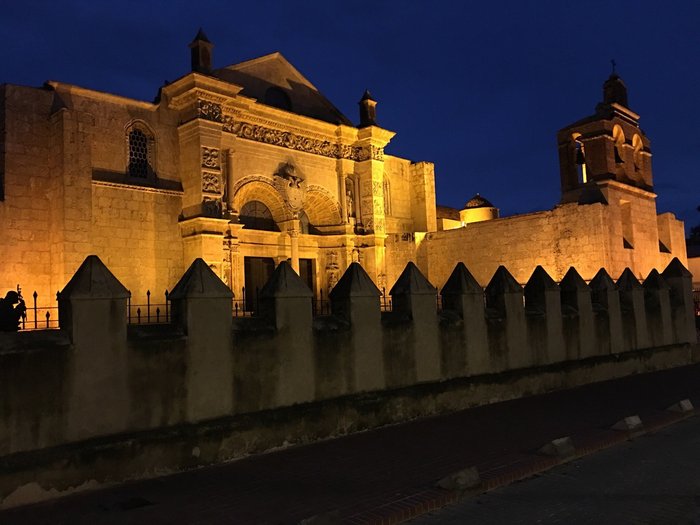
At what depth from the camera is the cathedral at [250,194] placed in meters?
16.9

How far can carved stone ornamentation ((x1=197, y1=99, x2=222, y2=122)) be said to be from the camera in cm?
1950

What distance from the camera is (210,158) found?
1959 centimetres

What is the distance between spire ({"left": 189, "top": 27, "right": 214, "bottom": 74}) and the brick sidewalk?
53.0ft

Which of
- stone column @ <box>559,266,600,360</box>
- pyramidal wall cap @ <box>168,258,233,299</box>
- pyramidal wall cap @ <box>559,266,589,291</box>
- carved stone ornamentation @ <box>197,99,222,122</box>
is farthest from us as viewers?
carved stone ornamentation @ <box>197,99,222,122</box>

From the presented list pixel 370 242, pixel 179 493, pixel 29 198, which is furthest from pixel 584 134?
pixel 179 493

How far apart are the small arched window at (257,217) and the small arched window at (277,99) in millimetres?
4363

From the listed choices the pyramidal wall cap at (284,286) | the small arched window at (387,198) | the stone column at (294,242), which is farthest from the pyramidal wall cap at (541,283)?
the small arched window at (387,198)

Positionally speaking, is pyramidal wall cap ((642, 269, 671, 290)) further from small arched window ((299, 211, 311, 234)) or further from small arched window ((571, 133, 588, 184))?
small arched window ((299, 211, 311, 234))

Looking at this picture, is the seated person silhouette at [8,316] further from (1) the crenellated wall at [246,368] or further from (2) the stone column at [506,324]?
(2) the stone column at [506,324]

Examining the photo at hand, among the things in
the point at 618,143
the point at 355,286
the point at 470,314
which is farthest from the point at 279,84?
the point at 355,286

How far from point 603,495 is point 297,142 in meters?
20.4

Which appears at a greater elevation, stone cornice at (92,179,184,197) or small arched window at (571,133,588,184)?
small arched window at (571,133,588,184)

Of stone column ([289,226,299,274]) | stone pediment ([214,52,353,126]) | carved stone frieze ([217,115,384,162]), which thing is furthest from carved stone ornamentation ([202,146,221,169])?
stone column ([289,226,299,274])

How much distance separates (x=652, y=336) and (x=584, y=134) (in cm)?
1131
